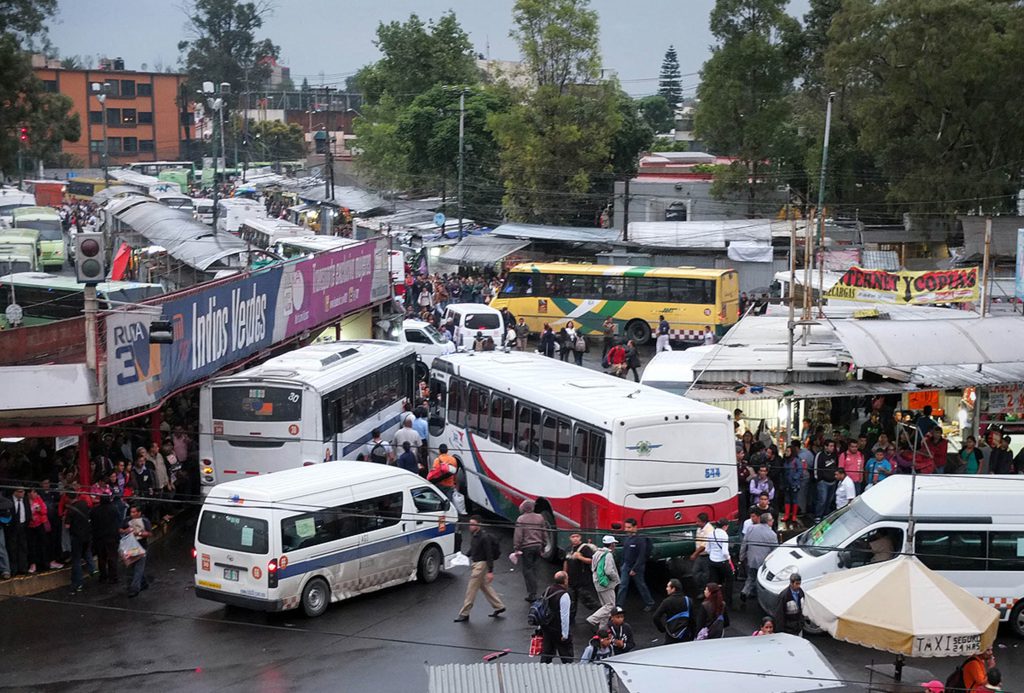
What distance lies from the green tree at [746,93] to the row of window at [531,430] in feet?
115

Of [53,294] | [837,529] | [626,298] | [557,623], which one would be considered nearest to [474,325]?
[626,298]

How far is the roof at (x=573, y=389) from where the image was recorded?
16.5 meters

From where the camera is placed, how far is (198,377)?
21531mm

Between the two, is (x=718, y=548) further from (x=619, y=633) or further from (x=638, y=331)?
(x=638, y=331)

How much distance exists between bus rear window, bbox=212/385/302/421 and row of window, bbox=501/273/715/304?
20.2 m

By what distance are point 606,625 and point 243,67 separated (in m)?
127

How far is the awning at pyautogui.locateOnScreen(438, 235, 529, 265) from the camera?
47.8 meters

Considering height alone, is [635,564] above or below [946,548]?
below

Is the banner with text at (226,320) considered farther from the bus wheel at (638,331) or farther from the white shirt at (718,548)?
the bus wheel at (638,331)

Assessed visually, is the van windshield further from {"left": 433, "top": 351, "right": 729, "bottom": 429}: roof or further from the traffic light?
the traffic light

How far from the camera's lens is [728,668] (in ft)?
34.6

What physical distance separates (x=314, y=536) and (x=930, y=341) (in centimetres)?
1154

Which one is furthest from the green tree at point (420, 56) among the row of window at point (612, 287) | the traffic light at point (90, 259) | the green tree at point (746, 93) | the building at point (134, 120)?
the traffic light at point (90, 259)

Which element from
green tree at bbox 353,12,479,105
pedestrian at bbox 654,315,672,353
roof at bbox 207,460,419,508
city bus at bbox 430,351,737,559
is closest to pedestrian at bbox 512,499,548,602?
city bus at bbox 430,351,737,559
